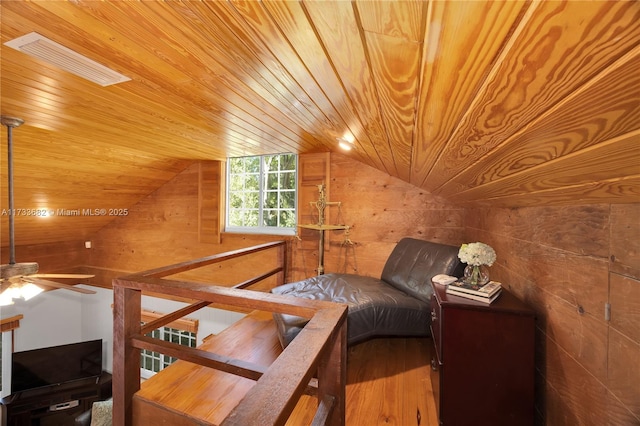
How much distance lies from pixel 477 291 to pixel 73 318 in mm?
7078

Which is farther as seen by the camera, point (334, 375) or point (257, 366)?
point (257, 366)

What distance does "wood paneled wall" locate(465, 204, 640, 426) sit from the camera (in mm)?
869

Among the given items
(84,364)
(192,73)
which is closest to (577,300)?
(192,73)

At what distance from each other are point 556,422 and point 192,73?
2.43 metres

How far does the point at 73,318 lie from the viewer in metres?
5.20

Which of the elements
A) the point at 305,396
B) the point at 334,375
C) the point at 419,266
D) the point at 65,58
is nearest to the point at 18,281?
the point at 65,58

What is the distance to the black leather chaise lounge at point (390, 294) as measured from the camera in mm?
1857

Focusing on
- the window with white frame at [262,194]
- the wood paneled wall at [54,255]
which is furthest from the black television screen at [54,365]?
the window with white frame at [262,194]

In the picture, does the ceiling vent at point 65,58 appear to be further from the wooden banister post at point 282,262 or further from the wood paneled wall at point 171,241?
the wood paneled wall at point 171,241

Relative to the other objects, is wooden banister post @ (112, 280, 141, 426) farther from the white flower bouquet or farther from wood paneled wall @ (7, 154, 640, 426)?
wood paneled wall @ (7, 154, 640, 426)

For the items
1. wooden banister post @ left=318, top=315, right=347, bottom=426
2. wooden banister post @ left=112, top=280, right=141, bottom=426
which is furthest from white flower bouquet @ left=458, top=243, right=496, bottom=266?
wooden banister post @ left=112, top=280, right=141, bottom=426

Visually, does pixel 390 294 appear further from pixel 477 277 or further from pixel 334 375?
pixel 334 375

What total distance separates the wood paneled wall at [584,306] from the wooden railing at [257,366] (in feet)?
3.08

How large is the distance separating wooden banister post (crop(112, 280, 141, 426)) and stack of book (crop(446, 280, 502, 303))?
1754 millimetres
